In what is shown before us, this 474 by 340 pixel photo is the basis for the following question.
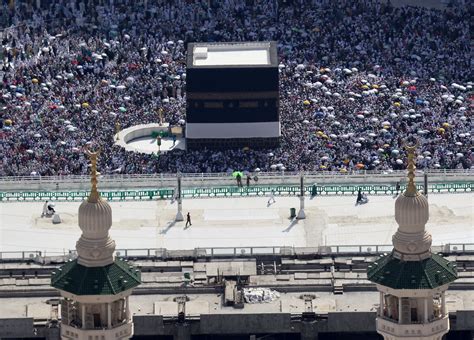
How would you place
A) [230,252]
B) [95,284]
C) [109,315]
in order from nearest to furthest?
1. [109,315]
2. [95,284]
3. [230,252]

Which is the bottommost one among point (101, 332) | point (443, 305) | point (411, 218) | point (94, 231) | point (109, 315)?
point (101, 332)

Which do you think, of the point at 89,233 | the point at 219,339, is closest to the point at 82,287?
the point at 89,233

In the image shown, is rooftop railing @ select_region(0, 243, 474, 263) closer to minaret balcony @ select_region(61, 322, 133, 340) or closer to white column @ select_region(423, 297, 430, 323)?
white column @ select_region(423, 297, 430, 323)

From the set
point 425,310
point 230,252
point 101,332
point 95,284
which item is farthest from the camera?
point 230,252

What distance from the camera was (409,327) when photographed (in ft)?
428

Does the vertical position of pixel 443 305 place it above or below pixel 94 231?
below

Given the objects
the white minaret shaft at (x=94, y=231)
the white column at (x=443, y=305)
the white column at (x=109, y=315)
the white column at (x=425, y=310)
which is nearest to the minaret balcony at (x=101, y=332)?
the white column at (x=109, y=315)

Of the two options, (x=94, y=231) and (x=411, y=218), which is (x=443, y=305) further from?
(x=94, y=231)

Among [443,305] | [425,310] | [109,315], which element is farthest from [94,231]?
[443,305]

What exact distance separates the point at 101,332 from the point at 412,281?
13.6 m

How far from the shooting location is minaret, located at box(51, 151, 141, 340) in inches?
5103

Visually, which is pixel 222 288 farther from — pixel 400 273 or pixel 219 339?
pixel 400 273

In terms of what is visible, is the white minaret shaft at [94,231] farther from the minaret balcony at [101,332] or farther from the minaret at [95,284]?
the minaret balcony at [101,332]

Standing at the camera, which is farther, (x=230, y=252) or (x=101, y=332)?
(x=230, y=252)
